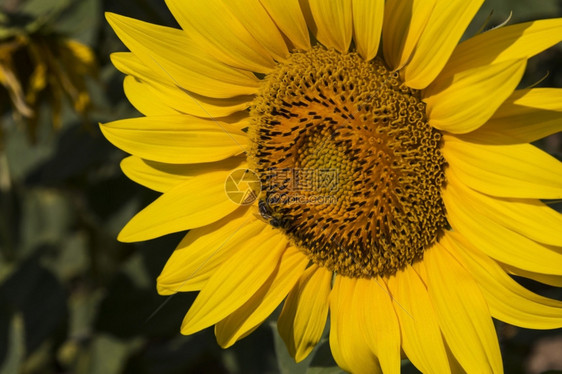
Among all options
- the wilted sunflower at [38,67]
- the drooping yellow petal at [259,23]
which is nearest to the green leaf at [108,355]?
the wilted sunflower at [38,67]

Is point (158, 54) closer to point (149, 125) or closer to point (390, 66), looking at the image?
point (149, 125)

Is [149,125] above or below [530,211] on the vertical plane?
above

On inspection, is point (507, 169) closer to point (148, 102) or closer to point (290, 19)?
point (290, 19)

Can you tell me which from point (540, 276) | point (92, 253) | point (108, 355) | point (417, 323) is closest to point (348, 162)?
point (417, 323)

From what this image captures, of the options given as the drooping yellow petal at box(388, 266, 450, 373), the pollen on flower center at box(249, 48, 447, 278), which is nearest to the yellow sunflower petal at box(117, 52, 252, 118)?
the pollen on flower center at box(249, 48, 447, 278)

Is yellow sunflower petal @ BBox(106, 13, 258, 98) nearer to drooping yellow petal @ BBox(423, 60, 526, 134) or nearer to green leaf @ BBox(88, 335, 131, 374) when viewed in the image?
drooping yellow petal @ BBox(423, 60, 526, 134)

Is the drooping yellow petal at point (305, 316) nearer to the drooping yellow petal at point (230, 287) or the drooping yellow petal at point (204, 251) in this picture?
the drooping yellow petal at point (230, 287)

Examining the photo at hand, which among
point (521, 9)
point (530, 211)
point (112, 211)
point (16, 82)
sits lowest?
point (530, 211)

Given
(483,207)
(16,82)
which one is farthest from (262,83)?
(16,82)
